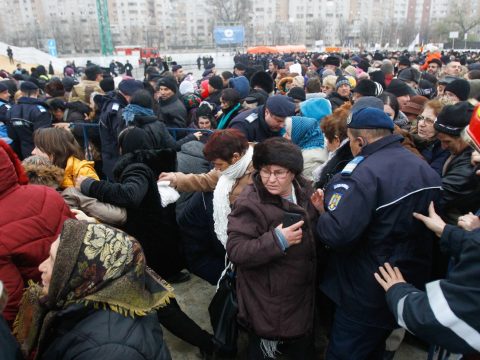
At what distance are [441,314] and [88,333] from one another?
146 cm

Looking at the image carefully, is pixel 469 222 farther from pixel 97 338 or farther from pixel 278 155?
pixel 97 338

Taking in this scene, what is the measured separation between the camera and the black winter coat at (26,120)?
584 centimetres

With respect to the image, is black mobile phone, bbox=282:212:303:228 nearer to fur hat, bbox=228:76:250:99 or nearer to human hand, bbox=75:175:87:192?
human hand, bbox=75:175:87:192

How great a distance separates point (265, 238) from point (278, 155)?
521 mm

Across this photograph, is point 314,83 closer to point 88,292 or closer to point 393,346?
point 393,346

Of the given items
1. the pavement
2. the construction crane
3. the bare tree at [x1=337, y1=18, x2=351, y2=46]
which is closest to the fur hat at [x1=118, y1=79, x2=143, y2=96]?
the pavement

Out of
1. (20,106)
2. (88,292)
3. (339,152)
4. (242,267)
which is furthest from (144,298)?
(20,106)

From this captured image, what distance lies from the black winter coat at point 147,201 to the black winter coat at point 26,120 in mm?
3463

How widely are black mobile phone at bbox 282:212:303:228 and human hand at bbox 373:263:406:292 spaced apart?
536mm

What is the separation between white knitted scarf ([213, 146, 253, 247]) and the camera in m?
2.72

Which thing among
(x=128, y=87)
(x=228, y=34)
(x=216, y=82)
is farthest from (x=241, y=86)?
(x=228, y=34)

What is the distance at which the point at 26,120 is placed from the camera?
5844mm

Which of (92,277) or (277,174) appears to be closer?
(92,277)

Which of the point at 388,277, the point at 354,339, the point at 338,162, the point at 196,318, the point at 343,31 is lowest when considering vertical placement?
the point at 196,318
